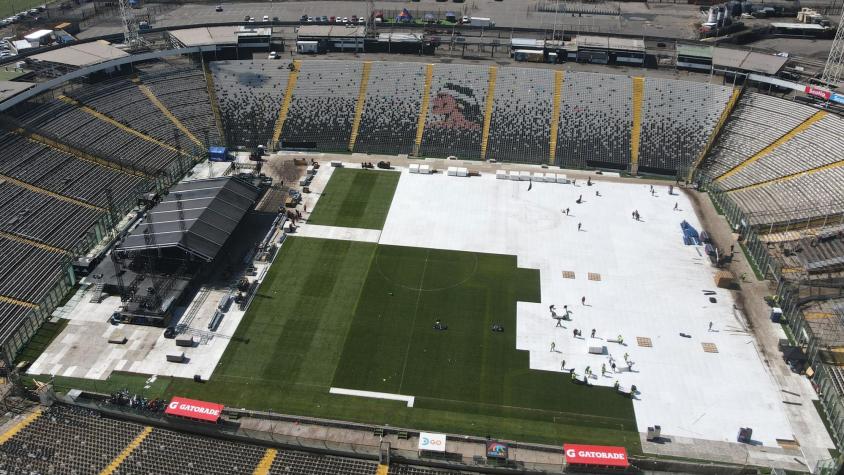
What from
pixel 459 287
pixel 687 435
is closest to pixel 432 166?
pixel 459 287

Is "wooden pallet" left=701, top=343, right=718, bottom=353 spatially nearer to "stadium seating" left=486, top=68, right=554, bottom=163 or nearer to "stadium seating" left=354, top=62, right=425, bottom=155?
"stadium seating" left=486, top=68, right=554, bottom=163

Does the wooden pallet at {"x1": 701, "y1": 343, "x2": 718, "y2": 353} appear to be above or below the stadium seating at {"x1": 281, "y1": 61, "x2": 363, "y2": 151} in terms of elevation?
below

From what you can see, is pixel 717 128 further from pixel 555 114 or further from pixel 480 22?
pixel 480 22

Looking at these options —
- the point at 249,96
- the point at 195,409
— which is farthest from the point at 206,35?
the point at 195,409

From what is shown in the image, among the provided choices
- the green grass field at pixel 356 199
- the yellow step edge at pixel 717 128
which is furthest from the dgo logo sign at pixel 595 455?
the yellow step edge at pixel 717 128

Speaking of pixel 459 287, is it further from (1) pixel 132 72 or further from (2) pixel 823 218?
(1) pixel 132 72

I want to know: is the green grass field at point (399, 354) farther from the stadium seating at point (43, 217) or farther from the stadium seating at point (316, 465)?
the stadium seating at point (43, 217)

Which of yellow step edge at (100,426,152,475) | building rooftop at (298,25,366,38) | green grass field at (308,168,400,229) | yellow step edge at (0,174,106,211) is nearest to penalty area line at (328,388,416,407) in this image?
yellow step edge at (100,426,152,475)
